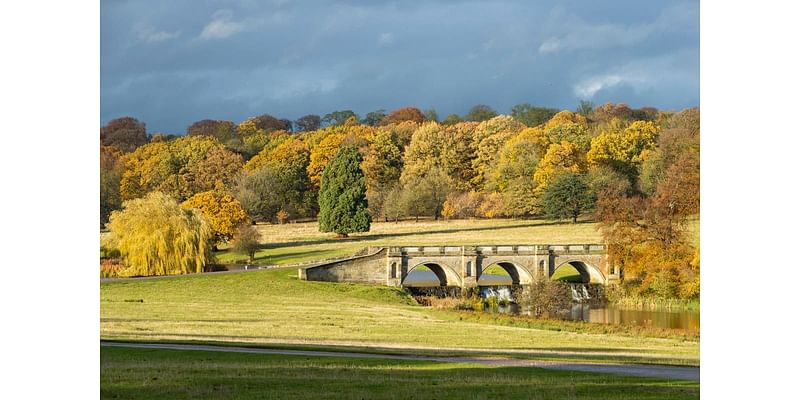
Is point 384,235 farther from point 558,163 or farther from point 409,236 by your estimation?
point 558,163

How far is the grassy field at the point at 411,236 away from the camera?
7456 cm

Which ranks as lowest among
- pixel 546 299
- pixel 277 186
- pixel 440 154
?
pixel 546 299

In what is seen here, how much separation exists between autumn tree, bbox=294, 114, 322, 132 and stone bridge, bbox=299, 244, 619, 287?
54.3m

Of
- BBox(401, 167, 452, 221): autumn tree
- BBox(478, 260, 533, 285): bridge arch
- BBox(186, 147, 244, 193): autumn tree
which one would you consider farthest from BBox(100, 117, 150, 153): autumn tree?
BBox(478, 260, 533, 285): bridge arch

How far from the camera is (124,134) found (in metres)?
107

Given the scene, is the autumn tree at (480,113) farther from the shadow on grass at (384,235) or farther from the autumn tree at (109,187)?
the autumn tree at (109,187)

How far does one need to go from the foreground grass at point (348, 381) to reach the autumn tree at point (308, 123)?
303 ft

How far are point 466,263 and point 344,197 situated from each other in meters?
16.4

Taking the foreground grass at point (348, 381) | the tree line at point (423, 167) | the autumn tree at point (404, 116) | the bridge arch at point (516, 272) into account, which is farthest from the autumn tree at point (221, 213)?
the foreground grass at point (348, 381)

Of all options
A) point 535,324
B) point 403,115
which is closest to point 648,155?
point 403,115

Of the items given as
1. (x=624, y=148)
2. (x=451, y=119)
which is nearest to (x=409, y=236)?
(x=624, y=148)

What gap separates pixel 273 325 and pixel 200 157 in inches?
2337
